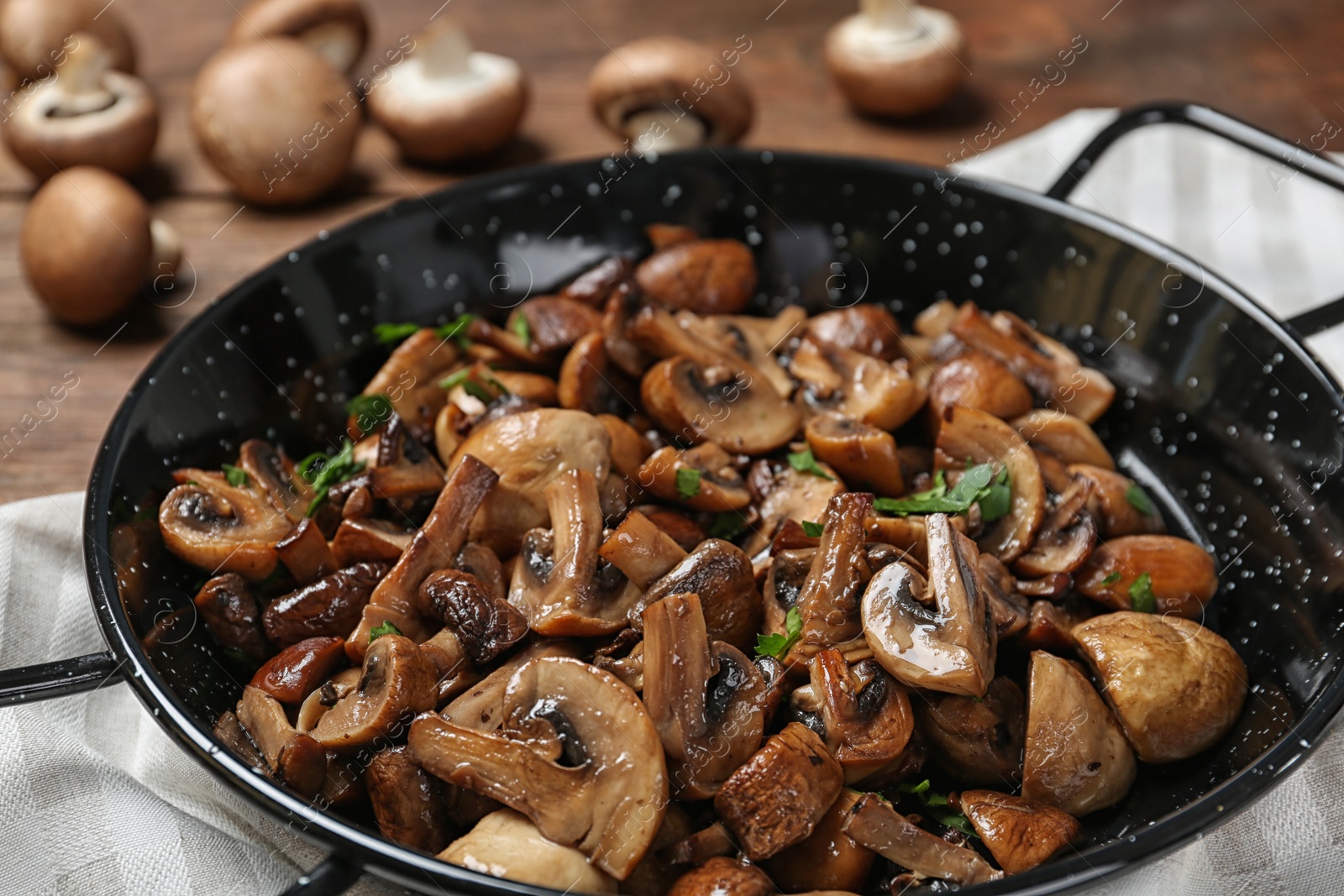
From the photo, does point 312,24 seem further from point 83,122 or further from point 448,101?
point 83,122

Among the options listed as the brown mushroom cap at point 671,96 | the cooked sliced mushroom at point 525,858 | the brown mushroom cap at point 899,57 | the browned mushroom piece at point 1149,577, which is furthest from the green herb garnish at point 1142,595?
the brown mushroom cap at point 899,57

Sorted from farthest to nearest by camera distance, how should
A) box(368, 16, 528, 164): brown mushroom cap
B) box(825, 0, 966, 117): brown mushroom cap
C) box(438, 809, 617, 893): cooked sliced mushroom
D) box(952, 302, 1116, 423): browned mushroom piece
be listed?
box(825, 0, 966, 117): brown mushroom cap
box(368, 16, 528, 164): brown mushroom cap
box(952, 302, 1116, 423): browned mushroom piece
box(438, 809, 617, 893): cooked sliced mushroom

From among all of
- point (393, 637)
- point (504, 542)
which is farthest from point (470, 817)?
point (504, 542)

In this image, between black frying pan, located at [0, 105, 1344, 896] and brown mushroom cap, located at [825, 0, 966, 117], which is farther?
brown mushroom cap, located at [825, 0, 966, 117]

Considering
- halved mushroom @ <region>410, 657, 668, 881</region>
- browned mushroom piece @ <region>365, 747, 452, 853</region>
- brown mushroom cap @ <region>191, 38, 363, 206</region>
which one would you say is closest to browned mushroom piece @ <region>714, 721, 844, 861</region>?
halved mushroom @ <region>410, 657, 668, 881</region>

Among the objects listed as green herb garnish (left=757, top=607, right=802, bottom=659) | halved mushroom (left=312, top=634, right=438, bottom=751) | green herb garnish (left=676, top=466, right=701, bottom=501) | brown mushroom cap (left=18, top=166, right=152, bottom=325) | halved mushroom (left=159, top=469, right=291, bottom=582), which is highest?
green herb garnish (left=676, top=466, right=701, bottom=501)

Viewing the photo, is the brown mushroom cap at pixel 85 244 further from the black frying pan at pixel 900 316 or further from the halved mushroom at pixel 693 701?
the halved mushroom at pixel 693 701

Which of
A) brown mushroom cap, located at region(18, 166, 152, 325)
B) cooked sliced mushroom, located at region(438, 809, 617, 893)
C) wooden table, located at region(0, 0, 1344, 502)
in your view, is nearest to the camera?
cooked sliced mushroom, located at region(438, 809, 617, 893)

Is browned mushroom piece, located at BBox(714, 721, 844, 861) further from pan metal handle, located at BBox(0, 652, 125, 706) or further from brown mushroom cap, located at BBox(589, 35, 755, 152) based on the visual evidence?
brown mushroom cap, located at BBox(589, 35, 755, 152)
